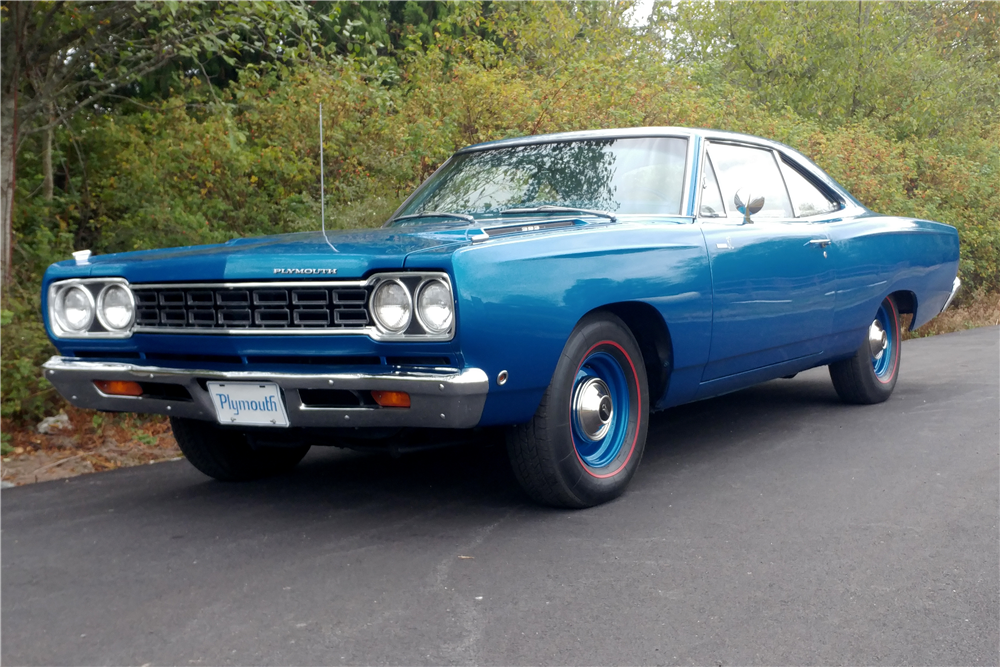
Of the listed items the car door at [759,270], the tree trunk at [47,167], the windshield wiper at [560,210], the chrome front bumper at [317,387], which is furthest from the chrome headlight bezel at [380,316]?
the tree trunk at [47,167]

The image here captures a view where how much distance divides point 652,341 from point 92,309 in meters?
2.29

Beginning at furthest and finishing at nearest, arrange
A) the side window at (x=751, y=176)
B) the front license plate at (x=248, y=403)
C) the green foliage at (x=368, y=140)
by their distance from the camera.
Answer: the green foliage at (x=368, y=140)
the side window at (x=751, y=176)
the front license plate at (x=248, y=403)

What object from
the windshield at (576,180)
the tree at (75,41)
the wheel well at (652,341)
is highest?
the tree at (75,41)

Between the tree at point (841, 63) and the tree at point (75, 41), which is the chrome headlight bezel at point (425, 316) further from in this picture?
the tree at point (841, 63)

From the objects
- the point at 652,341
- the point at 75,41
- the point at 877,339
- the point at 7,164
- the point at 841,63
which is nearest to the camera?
the point at 652,341

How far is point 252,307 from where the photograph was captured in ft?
12.1

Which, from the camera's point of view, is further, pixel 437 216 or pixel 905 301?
pixel 905 301

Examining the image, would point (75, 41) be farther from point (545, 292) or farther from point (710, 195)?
point (545, 292)

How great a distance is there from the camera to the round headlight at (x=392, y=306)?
3451 millimetres

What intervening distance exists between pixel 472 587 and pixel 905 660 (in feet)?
4.13

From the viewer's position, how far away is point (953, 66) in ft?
60.1

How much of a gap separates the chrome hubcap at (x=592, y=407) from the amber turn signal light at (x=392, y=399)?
32.7 inches

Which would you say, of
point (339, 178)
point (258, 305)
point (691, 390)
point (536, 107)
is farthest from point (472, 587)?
point (536, 107)

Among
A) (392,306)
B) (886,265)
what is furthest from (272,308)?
(886,265)
